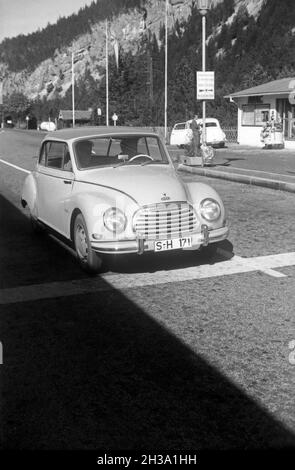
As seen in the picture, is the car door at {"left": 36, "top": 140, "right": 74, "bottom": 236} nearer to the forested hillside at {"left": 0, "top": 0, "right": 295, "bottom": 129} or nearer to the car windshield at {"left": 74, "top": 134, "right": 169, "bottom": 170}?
the car windshield at {"left": 74, "top": 134, "right": 169, "bottom": 170}

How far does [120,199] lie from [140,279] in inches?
34.8

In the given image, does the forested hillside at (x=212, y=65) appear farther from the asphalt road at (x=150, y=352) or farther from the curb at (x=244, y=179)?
the asphalt road at (x=150, y=352)

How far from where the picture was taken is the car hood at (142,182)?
624 centimetres

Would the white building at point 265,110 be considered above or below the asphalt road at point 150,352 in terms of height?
above

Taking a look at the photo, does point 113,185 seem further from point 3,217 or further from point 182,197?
Answer: point 3,217

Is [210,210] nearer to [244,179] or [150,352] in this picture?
[150,352]

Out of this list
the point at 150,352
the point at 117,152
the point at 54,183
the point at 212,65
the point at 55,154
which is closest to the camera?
the point at 150,352

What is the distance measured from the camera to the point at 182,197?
6.36 metres

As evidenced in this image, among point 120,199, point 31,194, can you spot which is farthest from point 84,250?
point 31,194

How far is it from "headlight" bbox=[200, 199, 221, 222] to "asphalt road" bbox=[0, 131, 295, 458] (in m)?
0.58

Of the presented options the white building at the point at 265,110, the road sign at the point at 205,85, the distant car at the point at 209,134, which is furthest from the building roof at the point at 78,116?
the road sign at the point at 205,85

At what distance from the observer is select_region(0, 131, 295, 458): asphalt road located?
3141mm

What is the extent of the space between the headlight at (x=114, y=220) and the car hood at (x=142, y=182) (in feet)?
0.83

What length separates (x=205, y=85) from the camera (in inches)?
768
